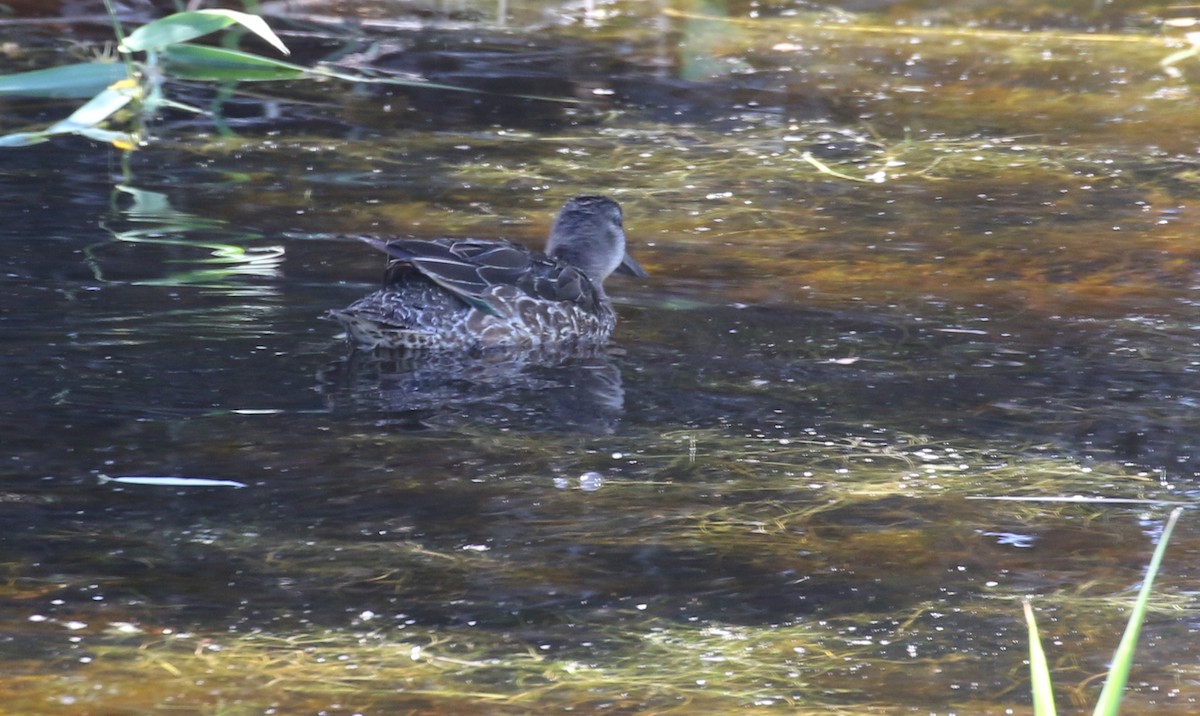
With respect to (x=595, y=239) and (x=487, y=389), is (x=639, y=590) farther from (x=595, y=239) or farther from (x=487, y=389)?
(x=595, y=239)

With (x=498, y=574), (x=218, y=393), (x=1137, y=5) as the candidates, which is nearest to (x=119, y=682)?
(x=498, y=574)

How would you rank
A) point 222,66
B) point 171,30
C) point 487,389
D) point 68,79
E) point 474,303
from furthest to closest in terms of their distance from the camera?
point 222,66 → point 68,79 → point 171,30 → point 474,303 → point 487,389

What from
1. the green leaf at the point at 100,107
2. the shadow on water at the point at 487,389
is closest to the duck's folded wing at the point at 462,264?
the shadow on water at the point at 487,389

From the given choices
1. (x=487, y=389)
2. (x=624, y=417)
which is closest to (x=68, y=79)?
(x=487, y=389)

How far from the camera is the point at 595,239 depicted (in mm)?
7137

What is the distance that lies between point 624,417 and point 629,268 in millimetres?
1637

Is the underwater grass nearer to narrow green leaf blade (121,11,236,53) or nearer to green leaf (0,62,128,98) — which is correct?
narrow green leaf blade (121,11,236,53)

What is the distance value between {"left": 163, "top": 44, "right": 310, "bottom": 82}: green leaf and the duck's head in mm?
1183

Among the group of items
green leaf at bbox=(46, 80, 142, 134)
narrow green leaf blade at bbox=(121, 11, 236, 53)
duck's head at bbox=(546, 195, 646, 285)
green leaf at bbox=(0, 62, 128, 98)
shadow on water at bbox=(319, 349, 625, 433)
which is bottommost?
Result: shadow on water at bbox=(319, 349, 625, 433)

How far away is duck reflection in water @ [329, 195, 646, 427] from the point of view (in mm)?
6066

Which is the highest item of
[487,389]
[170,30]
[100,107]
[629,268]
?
[170,30]

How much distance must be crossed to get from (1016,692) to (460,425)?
221 cm

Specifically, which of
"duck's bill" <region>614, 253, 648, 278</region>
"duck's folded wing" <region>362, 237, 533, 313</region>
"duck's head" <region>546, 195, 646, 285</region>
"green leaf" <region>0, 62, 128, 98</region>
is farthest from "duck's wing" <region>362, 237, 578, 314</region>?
"green leaf" <region>0, 62, 128, 98</region>

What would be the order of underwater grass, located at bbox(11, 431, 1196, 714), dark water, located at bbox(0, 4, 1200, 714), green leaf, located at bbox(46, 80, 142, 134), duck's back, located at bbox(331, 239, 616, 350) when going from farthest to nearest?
1. green leaf, located at bbox(46, 80, 142, 134)
2. duck's back, located at bbox(331, 239, 616, 350)
3. dark water, located at bbox(0, 4, 1200, 714)
4. underwater grass, located at bbox(11, 431, 1196, 714)
